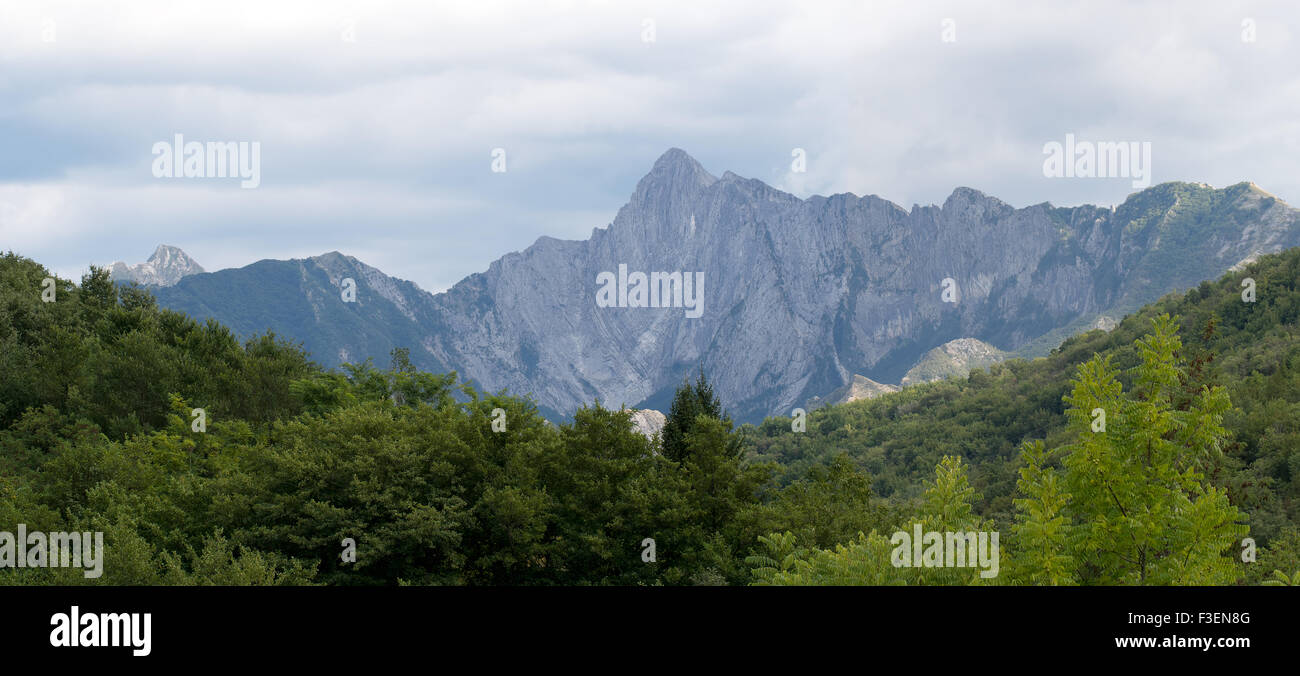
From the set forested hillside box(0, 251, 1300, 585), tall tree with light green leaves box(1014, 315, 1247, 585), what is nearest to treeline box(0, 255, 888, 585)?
forested hillside box(0, 251, 1300, 585)

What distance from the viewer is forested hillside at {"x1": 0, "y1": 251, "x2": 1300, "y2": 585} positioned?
57.7 ft

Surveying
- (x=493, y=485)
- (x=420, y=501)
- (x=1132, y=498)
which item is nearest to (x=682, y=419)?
(x=493, y=485)

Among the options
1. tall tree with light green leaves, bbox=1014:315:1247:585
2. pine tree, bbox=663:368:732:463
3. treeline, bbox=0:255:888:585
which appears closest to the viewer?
tall tree with light green leaves, bbox=1014:315:1247:585

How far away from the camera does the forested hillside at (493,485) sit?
1759 centimetres

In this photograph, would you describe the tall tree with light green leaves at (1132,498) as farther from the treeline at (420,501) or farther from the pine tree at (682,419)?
the pine tree at (682,419)

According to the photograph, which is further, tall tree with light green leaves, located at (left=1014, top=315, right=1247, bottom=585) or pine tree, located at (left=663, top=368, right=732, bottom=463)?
pine tree, located at (left=663, top=368, right=732, bottom=463)

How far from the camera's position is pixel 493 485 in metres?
47.7

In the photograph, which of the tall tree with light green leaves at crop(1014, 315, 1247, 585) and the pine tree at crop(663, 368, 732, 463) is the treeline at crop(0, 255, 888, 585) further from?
the tall tree with light green leaves at crop(1014, 315, 1247, 585)

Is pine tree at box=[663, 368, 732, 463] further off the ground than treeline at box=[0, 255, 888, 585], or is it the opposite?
pine tree at box=[663, 368, 732, 463]

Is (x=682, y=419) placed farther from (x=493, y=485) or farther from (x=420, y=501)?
(x=420, y=501)

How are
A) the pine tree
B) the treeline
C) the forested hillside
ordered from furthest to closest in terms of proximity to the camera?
the pine tree, the treeline, the forested hillside

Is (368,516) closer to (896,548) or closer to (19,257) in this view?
(896,548)

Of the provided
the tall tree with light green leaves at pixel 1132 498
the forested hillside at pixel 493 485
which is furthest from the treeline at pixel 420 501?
the tall tree with light green leaves at pixel 1132 498

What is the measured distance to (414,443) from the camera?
4878cm
